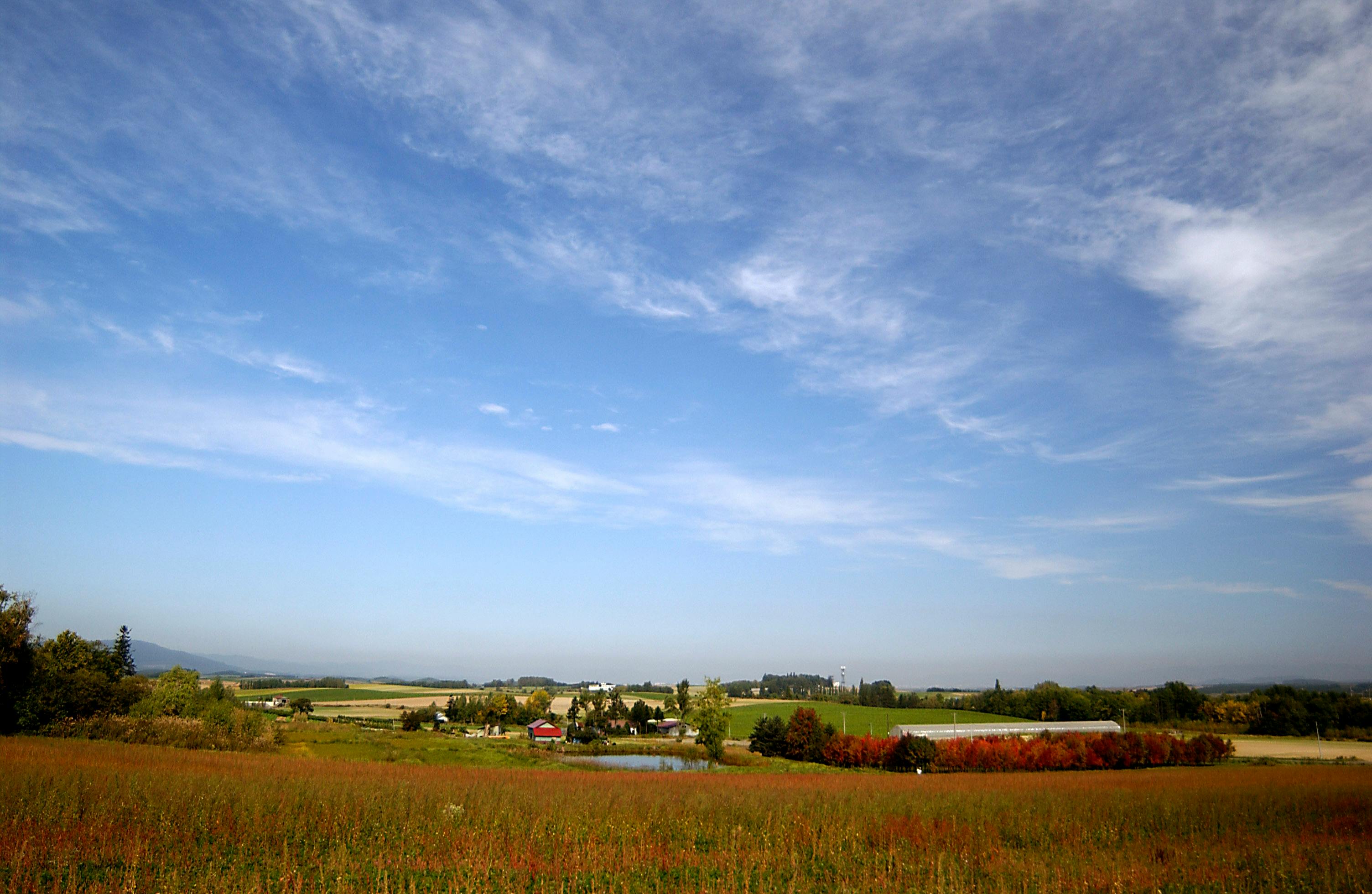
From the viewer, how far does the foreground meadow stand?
11172 mm

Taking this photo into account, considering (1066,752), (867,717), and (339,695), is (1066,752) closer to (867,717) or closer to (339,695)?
(867,717)

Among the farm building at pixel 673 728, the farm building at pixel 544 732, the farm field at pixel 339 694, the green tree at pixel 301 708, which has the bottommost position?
the farm field at pixel 339 694

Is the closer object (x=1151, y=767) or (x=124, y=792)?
(x=124, y=792)

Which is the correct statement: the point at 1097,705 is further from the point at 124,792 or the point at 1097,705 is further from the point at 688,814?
the point at 124,792

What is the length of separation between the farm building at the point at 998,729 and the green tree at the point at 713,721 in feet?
54.3

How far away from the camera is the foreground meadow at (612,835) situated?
11.2m

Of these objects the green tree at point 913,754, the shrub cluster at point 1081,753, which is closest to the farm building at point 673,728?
the green tree at point 913,754

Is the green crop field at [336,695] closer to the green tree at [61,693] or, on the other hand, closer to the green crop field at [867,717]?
the green crop field at [867,717]

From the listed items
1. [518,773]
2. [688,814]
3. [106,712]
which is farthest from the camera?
[106,712]

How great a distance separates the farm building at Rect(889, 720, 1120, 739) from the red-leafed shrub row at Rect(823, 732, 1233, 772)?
7888 mm

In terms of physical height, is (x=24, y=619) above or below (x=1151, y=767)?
above

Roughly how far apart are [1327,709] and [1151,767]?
45.1 metres

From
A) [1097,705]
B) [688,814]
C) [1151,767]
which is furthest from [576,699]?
[688,814]

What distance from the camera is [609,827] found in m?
16.2
